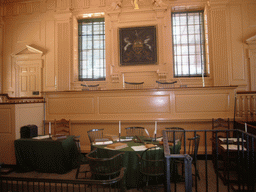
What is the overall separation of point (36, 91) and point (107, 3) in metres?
4.43

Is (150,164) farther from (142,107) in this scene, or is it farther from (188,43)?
(188,43)

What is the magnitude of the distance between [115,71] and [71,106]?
274 centimetres

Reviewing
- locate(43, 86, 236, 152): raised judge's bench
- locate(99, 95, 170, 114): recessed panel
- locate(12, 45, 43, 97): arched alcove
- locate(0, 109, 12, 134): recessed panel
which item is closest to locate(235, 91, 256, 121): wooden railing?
locate(43, 86, 236, 152): raised judge's bench

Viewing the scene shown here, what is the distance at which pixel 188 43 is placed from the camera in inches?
299

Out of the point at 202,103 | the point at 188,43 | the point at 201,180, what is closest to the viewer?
the point at 201,180

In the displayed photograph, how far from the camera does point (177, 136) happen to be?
4.19 m

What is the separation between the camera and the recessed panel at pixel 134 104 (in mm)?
4922

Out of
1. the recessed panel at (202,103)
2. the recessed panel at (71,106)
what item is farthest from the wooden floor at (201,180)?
the recessed panel at (71,106)

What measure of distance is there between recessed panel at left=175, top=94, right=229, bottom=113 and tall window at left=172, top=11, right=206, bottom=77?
280 cm

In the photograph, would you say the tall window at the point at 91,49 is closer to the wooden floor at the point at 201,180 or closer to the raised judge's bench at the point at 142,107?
the raised judge's bench at the point at 142,107

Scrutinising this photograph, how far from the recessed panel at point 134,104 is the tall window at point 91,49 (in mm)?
2990

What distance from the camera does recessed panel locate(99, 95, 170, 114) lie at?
4922 mm

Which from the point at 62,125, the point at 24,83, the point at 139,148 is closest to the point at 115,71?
the point at 62,125

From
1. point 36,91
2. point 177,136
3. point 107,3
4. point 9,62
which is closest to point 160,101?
point 177,136
